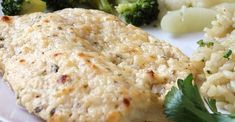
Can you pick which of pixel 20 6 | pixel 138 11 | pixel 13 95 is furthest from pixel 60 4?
pixel 13 95

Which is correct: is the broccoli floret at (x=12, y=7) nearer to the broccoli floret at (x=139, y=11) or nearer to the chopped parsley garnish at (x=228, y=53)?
the broccoli floret at (x=139, y=11)

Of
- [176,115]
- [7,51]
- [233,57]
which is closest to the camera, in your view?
[176,115]

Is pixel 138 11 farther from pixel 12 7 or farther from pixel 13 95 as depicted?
pixel 13 95

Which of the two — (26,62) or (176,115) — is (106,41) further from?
(176,115)

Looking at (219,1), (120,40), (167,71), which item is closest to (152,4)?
(219,1)

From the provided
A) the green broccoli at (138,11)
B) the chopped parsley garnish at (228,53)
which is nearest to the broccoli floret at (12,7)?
the green broccoli at (138,11)

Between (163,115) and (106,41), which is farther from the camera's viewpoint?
(106,41)

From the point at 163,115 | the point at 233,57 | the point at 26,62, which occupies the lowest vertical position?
the point at 26,62

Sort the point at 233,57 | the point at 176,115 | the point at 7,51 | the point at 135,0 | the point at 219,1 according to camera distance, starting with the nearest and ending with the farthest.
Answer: the point at 176,115, the point at 233,57, the point at 7,51, the point at 219,1, the point at 135,0
